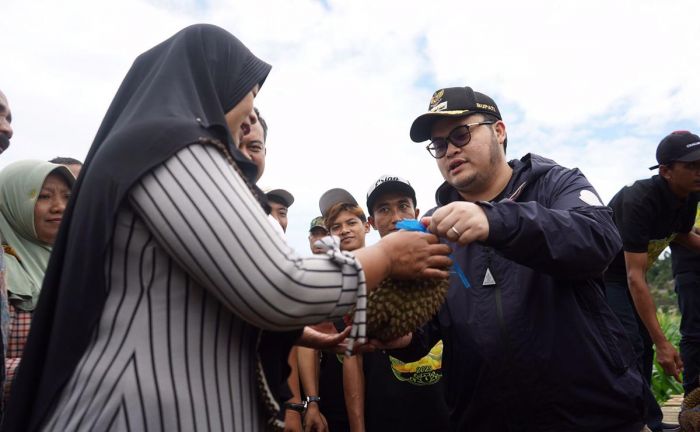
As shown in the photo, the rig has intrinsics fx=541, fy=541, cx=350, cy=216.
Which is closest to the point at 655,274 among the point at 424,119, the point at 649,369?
the point at 649,369

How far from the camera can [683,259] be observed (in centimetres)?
541

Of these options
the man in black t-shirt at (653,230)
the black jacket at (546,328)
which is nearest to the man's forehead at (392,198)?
the man in black t-shirt at (653,230)

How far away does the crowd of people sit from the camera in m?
1.38

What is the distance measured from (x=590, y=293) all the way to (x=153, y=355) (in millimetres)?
1889

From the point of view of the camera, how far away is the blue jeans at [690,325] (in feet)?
16.5

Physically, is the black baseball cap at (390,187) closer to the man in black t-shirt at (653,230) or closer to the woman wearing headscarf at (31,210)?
the man in black t-shirt at (653,230)

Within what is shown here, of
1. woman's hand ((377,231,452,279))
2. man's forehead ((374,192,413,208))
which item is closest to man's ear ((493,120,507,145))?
woman's hand ((377,231,452,279))

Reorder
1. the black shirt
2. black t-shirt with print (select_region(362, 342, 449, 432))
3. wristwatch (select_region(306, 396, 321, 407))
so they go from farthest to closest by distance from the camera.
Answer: the black shirt < wristwatch (select_region(306, 396, 321, 407)) < black t-shirt with print (select_region(362, 342, 449, 432))

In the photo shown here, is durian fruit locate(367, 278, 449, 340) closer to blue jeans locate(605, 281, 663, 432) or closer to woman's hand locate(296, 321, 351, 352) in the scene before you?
woman's hand locate(296, 321, 351, 352)

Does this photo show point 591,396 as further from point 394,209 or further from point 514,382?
point 394,209

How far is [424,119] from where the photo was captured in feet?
10.2

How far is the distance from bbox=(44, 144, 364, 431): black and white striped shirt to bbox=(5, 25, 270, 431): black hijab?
0.03 metres

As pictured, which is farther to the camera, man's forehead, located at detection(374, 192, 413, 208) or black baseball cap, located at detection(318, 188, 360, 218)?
black baseball cap, located at detection(318, 188, 360, 218)

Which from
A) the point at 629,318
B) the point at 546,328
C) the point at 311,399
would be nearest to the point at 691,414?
the point at 629,318
